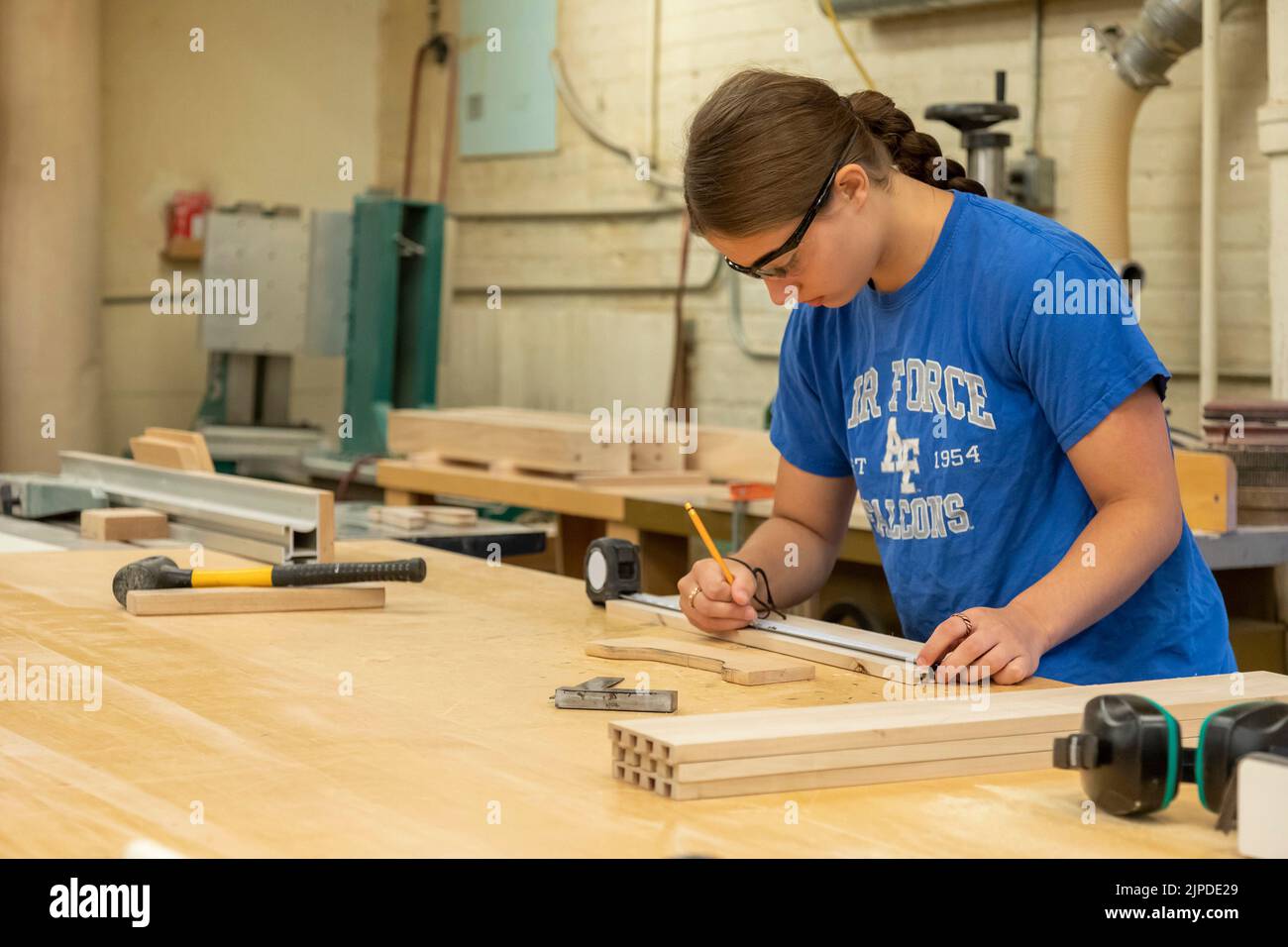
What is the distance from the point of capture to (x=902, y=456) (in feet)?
5.49

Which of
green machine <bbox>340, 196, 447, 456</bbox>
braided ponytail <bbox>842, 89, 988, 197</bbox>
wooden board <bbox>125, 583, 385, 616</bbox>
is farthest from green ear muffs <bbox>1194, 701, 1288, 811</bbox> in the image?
green machine <bbox>340, 196, 447, 456</bbox>

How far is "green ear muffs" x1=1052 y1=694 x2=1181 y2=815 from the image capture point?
1.00 m

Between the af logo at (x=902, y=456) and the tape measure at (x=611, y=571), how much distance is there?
392 mm

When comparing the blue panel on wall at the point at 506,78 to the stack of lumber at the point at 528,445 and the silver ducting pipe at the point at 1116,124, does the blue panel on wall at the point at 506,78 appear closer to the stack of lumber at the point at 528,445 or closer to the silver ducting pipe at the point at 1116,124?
the stack of lumber at the point at 528,445

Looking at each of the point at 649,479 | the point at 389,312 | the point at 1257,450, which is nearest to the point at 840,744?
the point at 1257,450

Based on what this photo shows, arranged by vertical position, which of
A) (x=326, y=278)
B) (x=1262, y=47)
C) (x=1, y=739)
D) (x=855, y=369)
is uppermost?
(x=1262, y=47)

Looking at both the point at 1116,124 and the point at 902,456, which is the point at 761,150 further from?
the point at 1116,124

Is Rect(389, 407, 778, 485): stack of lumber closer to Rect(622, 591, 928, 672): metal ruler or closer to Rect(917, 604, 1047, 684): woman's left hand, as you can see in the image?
Rect(622, 591, 928, 672): metal ruler

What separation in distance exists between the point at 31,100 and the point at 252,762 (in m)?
5.30

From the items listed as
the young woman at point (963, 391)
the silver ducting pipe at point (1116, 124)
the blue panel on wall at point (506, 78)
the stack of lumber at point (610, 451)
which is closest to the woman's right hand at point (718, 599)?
the young woman at point (963, 391)

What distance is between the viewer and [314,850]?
94cm
